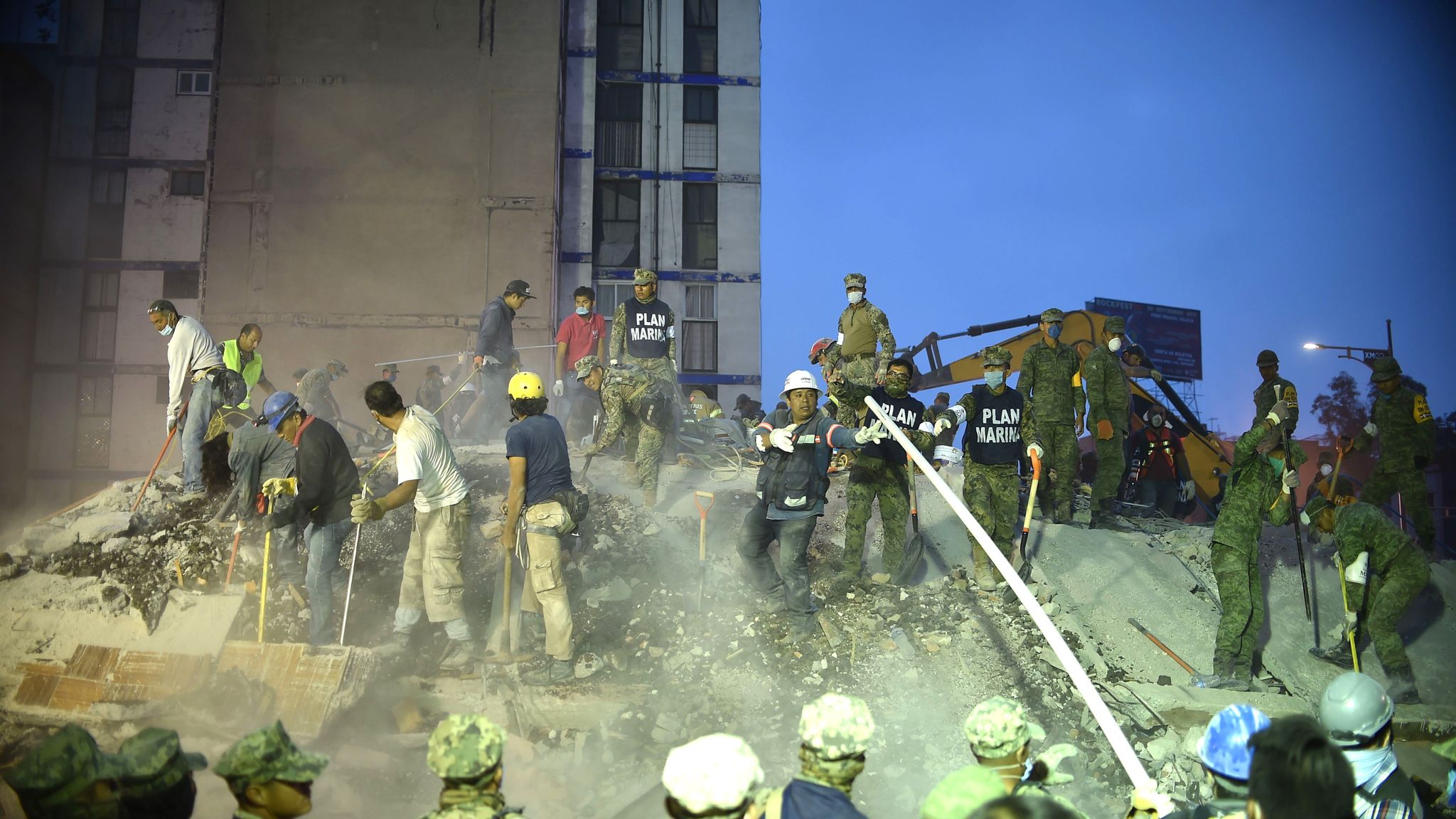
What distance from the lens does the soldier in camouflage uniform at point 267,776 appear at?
2.60 meters

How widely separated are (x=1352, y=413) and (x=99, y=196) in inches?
1631

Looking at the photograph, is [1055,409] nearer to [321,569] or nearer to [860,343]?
[860,343]

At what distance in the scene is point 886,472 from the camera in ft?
24.6

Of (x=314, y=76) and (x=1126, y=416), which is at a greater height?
(x=314, y=76)

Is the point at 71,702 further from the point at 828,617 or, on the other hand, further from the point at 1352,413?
the point at 1352,413

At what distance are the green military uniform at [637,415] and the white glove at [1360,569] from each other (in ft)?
19.2

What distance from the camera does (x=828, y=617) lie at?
7.06 meters

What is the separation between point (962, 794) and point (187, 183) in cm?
1919

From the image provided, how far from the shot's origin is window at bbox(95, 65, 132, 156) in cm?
1716

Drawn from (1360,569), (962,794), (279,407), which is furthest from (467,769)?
(1360,569)

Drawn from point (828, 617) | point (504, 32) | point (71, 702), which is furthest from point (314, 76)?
point (828, 617)

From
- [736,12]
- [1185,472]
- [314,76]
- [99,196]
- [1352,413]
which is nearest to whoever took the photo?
[1185,472]

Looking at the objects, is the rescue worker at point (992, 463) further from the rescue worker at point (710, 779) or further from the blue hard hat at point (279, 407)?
the rescue worker at point (710, 779)

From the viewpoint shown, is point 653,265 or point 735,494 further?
point 653,265
